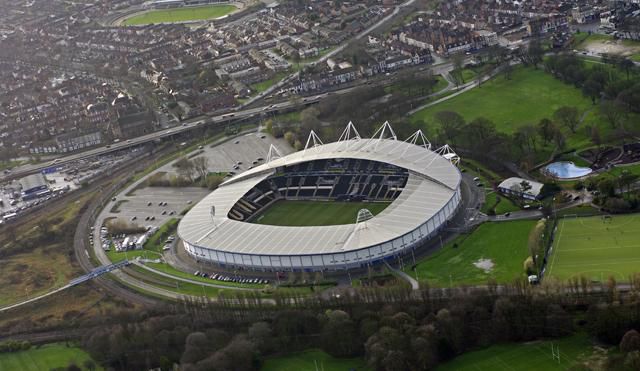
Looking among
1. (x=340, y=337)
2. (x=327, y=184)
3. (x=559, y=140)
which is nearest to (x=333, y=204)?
(x=327, y=184)

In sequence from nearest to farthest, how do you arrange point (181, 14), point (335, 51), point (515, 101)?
point (515, 101)
point (335, 51)
point (181, 14)

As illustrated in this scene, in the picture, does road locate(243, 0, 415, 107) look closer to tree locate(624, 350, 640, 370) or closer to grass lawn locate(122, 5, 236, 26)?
grass lawn locate(122, 5, 236, 26)

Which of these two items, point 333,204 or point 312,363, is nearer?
point 312,363

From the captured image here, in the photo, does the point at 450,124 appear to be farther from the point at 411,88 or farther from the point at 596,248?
the point at 596,248

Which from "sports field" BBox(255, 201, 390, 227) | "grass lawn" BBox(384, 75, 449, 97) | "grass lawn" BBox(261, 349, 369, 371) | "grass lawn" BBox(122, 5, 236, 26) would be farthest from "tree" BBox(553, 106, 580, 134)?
"grass lawn" BBox(122, 5, 236, 26)

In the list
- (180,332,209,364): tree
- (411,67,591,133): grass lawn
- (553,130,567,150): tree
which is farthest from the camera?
(411,67,591,133): grass lawn

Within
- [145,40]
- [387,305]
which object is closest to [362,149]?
[387,305]

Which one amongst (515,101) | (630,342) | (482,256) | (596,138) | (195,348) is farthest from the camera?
(515,101)

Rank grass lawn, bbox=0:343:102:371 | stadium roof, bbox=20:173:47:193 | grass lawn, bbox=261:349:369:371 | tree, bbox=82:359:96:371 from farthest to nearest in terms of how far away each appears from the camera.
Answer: stadium roof, bbox=20:173:47:193
grass lawn, bbox=0:343:102:371
tree, bbox=82:359:96:371
grass lawn, bbox=261:349:369:371
